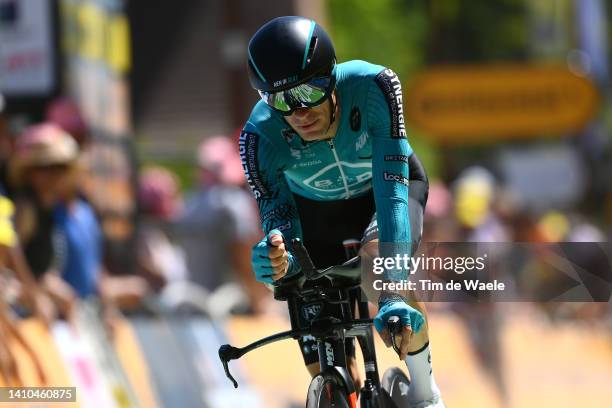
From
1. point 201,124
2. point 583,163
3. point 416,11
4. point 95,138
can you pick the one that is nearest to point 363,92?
point 95,138

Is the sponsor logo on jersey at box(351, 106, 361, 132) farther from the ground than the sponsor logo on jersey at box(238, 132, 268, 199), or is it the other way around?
the sponsor logo on jersey at box(351, 106, 361, 132)

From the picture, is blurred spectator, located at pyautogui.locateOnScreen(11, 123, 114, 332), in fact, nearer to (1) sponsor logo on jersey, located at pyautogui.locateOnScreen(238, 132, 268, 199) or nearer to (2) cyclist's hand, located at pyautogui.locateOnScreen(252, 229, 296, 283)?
(1) sponsor logo on jersey, located at pyautogui.locateOnScreen(238, 132, 268, 199)

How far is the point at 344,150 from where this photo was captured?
16.9 feet

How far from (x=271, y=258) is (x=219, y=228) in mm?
4532

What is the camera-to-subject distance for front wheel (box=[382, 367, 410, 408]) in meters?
5.18

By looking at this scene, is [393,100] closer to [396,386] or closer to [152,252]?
[396,386]

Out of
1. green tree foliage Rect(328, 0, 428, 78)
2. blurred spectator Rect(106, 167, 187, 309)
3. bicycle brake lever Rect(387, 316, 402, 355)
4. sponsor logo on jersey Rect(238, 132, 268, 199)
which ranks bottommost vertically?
green tree foliage Rect(328, 0, 428, 78)

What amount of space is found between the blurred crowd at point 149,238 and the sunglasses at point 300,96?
8.17 feet

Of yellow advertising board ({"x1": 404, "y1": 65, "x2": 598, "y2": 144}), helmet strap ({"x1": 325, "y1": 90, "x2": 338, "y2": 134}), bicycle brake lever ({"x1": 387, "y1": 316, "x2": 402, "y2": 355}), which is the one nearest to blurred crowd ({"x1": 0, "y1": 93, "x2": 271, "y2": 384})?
helmet strap ({"x1": 325, "y1": 90, "x2": 338, "y2": 134})

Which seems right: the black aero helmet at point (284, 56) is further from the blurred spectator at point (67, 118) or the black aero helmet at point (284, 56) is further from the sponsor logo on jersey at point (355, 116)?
the blurred spectator at point (67, 118)

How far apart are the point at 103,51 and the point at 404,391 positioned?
16.1ft

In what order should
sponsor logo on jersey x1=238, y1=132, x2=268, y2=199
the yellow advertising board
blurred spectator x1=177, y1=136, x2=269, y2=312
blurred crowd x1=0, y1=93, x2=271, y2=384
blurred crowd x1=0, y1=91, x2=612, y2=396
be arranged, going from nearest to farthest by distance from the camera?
sponsor logo on jersey x1=238, y1=132, x2=268, y2=199 → blurred crowd x1=0, y1=93, x2=271, y2=384 → blurred crowd x1=0, y1=91, x2=612, y2=396 → blurred spectator x1=177, y1=136, x2=269, y2=312 → the yellow advertising board

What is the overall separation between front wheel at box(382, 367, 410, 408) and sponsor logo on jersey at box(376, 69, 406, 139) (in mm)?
960

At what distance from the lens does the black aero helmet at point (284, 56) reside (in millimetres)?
4668
